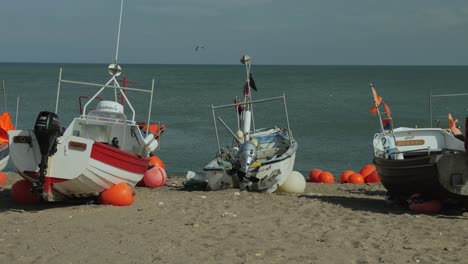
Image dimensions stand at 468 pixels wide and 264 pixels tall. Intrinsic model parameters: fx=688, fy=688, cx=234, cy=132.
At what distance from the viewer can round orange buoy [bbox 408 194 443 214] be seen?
452 inches

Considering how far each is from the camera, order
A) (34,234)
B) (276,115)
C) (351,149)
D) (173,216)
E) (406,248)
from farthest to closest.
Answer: (276,115) < (351,149) < (173,216) < (34,234) < (406,248)

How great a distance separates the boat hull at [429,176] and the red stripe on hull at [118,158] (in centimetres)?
450

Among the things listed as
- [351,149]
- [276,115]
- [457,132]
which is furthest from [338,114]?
[457,132]

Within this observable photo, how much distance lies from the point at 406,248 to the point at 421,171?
264 centimetres

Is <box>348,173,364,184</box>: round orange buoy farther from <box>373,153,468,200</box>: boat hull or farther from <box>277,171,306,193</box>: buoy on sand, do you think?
<box>373,153,468,200</box>: boat hull

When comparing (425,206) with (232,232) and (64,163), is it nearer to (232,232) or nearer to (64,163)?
(232,232)

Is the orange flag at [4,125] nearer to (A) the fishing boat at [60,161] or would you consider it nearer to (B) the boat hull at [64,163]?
(A) the fishing boat at [60,161]

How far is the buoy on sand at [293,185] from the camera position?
14.4 meters

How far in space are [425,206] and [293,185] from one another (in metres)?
3.52

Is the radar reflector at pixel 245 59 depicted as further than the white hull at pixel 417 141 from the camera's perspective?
Yes

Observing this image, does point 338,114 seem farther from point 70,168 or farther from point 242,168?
point 70,168

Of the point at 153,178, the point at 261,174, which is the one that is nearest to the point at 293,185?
the point at 261,174

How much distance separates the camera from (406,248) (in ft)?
30.1

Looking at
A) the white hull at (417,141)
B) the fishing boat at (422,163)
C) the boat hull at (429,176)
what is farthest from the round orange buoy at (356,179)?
the boat hull at (429,176)
